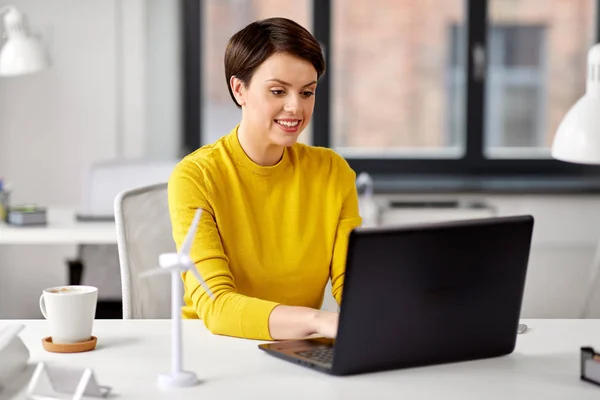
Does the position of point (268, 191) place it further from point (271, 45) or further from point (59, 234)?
point (59, 234)

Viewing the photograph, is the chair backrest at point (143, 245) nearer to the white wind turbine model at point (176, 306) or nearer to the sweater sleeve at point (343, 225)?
the sweater sleeve at point (343, 225)

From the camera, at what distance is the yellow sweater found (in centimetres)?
194

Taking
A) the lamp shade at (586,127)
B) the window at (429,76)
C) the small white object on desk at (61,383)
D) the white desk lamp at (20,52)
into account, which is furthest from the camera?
the window at (429,76)

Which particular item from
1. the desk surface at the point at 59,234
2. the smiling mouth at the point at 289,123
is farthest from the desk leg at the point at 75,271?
the smiling mouth at the point at 289,123

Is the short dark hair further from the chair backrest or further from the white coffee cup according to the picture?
the white coffee cup

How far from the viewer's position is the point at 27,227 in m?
3.30

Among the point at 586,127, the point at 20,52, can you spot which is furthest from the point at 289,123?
the point at 20,52

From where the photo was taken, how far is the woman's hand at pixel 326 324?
5.31ft

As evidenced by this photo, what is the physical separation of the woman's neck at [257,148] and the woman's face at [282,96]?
0.16 ft

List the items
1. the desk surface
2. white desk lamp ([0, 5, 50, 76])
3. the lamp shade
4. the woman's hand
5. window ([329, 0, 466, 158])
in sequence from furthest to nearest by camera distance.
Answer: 1. window ([329, 0, 466, 158])
2. white desk lamp ([0, 5, 50, 76])
3. the desk surface
4. the lamp shade
5. the woman's hand

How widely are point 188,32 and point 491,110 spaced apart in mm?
1535

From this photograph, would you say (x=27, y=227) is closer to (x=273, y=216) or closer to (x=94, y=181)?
(x=94, y=181)

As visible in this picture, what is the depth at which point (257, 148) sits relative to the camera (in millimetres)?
2047

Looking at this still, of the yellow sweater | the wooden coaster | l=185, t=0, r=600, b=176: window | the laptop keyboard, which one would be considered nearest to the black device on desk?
the laptop keyboard
